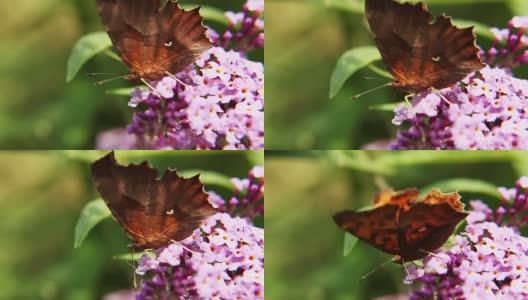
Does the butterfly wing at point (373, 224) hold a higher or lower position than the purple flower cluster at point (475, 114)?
lower

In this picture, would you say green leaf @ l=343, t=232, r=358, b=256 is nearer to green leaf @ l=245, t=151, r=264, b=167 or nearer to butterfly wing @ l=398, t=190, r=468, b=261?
butterfly wing @ l=398, t=190, r=468, b=261

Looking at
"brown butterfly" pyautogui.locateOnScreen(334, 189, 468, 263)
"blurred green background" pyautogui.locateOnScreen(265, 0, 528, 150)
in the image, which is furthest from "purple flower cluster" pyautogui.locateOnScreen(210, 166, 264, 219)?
"brown butterfly" pyautogui.locateOnScreen(334, 189, 468, 263)

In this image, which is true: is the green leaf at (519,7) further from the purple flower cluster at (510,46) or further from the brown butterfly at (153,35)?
the brown butterfly at (153,35)

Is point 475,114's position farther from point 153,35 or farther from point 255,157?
point 153,35

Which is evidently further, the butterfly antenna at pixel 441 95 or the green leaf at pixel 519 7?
the green leaf at pixel 519 7

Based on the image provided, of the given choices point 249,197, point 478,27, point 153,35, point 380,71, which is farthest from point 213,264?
point 478,27

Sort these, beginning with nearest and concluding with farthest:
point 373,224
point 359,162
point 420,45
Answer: point 373,224
point 420,45
point 359,162

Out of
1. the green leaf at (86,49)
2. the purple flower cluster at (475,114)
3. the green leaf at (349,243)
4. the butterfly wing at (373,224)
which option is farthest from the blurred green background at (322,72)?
the green leaf at (86,49)
